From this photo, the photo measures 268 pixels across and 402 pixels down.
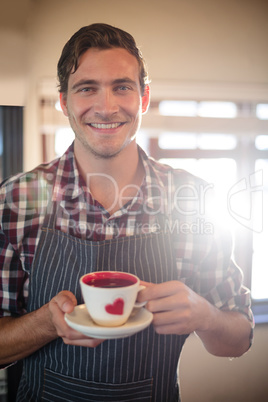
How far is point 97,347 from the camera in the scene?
0.73 meters

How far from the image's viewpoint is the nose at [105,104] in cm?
77

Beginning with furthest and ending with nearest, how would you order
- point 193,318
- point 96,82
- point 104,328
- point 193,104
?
point 193,104 → point 96,82 → point 193,318 → point 104,328

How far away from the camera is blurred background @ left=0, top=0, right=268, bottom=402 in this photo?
4.67 feet

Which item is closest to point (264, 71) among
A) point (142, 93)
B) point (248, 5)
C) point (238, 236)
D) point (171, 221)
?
point (248, 5)

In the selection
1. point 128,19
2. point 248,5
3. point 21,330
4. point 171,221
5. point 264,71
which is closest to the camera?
point 21,330

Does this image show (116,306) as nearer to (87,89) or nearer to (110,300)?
(110,300)

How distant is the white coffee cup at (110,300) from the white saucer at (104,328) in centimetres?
1

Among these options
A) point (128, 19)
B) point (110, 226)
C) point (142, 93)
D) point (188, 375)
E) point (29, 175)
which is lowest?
point (188, 375)

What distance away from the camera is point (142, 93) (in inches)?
34.2

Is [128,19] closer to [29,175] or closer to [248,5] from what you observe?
[248,5]


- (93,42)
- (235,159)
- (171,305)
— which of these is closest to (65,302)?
(171,305)

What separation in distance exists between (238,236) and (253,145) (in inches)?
20.1

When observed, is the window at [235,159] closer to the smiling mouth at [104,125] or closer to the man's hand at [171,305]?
the smiling mouth at [104,125]

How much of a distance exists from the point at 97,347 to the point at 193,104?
141cm
